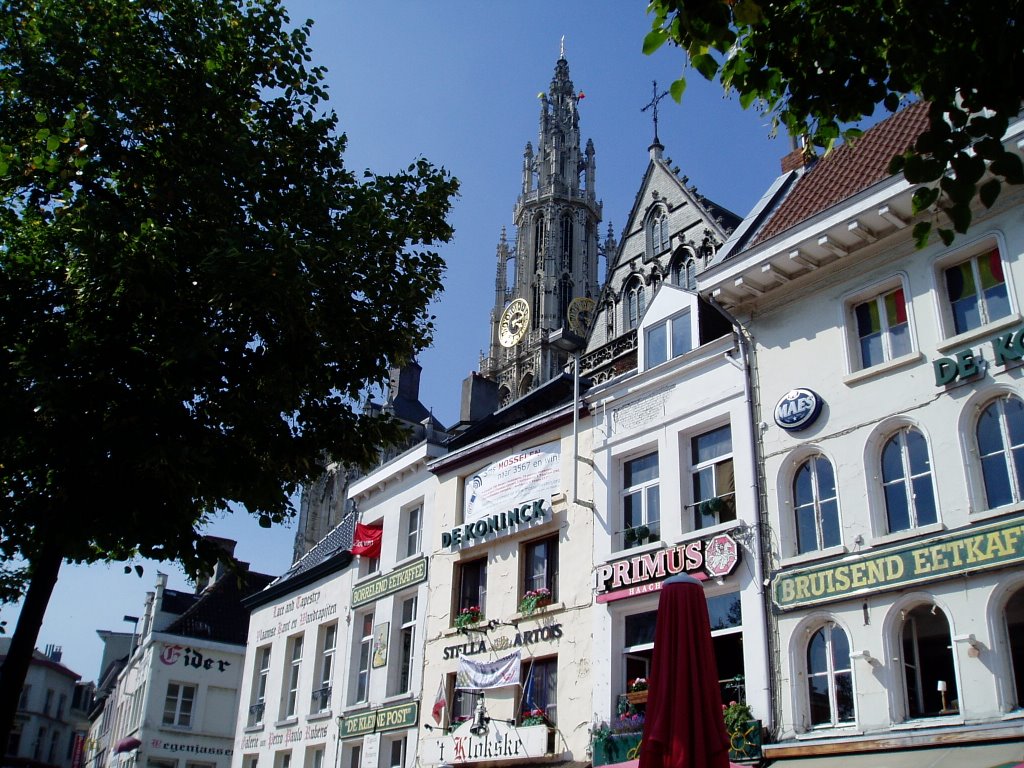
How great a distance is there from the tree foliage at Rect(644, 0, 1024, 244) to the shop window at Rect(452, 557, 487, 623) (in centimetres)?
1508

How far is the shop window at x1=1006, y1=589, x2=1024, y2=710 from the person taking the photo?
1324cm

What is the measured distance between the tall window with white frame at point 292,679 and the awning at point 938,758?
17.6 meters

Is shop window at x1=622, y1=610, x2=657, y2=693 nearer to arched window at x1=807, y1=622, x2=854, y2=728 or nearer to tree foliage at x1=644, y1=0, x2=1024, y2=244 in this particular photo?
arched window at x1=807, y1=622, x2=854, y2=728

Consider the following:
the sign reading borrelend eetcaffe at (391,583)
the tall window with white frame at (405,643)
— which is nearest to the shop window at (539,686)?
the tall window with white frame at (405,643)

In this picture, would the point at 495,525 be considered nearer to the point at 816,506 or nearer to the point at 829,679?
the point at 816,506

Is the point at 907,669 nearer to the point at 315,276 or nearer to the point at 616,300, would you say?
the point at 315,276

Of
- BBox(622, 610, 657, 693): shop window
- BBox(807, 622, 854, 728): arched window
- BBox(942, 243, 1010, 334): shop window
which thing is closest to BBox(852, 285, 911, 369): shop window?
BBox(942, 243, 1010, 334): shop window

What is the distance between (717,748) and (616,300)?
30.5m

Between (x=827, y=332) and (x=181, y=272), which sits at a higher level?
(x=827, y=332)

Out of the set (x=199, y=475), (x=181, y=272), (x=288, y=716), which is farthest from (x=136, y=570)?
(x=288, y=716)

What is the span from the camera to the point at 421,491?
85.4 ft

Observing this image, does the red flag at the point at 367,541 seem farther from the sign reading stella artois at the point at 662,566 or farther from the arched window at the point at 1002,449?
the arched window at the point at 1002,449

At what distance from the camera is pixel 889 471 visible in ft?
51.5

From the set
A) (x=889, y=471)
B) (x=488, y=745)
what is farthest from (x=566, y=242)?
(x=889, y=471)
